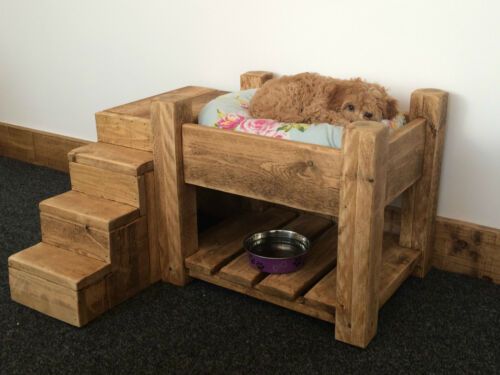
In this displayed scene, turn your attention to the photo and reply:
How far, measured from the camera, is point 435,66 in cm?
175

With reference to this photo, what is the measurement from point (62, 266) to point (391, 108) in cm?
93

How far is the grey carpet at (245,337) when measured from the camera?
58.8 inches

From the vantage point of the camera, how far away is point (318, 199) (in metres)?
1.51

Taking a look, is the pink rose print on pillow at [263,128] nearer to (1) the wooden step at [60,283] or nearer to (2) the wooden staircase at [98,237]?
(2) the wooden staircase at [98,237]

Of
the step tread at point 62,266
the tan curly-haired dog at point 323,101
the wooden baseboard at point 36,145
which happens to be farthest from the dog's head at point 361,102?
the wooden baseboard at point 36,145

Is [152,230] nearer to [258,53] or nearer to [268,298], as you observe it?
[268,298]

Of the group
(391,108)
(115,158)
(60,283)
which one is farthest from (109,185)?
(391,108)

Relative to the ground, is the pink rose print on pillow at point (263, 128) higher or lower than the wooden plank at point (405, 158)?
higher

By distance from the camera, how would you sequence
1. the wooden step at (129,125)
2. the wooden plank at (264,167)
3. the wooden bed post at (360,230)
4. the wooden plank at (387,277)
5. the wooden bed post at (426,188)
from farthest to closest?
the wooden step at (129,125) → the wooden bed post at (426,188) → the wooden plank at (387,277) → the wooden plank at (264,167) → the wooden bed post at (360,230)

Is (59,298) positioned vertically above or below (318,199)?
below

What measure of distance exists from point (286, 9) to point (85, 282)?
3.21ft

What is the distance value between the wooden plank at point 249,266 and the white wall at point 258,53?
1.22 feet

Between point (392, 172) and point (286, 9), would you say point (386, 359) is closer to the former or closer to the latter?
point (392, 172)

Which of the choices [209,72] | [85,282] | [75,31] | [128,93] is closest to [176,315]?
[85,282]
